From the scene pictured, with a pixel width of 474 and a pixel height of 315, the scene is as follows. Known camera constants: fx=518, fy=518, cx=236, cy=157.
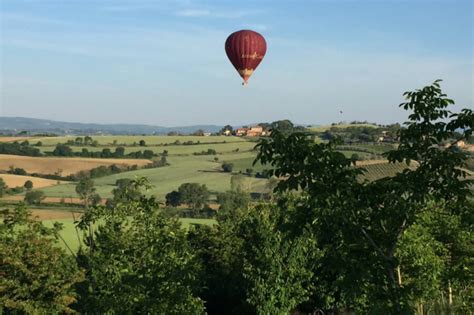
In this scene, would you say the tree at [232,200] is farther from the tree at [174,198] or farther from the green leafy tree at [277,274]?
the green leafy tree at [277,274]

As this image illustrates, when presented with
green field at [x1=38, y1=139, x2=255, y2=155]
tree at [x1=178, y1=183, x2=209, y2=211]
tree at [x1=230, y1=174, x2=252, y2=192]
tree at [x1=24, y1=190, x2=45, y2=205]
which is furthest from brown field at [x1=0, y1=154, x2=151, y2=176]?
tree at [x1=178, y1=183, x2=209, y2=211]

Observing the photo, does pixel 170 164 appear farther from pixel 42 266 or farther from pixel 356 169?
pixel 356 169

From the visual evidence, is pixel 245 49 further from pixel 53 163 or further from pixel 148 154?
pixel 148 154

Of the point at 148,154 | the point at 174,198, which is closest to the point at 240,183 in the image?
the point at 174,198

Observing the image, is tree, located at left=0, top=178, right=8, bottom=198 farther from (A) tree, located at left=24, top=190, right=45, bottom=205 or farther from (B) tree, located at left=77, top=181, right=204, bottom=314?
(B) tree, located at left=77, top=181, right=204, bottom=314

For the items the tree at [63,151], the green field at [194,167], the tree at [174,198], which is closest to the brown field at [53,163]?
the green field at [194,167]

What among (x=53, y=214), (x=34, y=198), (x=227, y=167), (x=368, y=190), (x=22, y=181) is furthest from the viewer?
(x=227, y=167)

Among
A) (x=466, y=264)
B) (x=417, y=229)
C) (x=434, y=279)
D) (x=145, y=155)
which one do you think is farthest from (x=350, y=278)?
(x=145, y=155)
